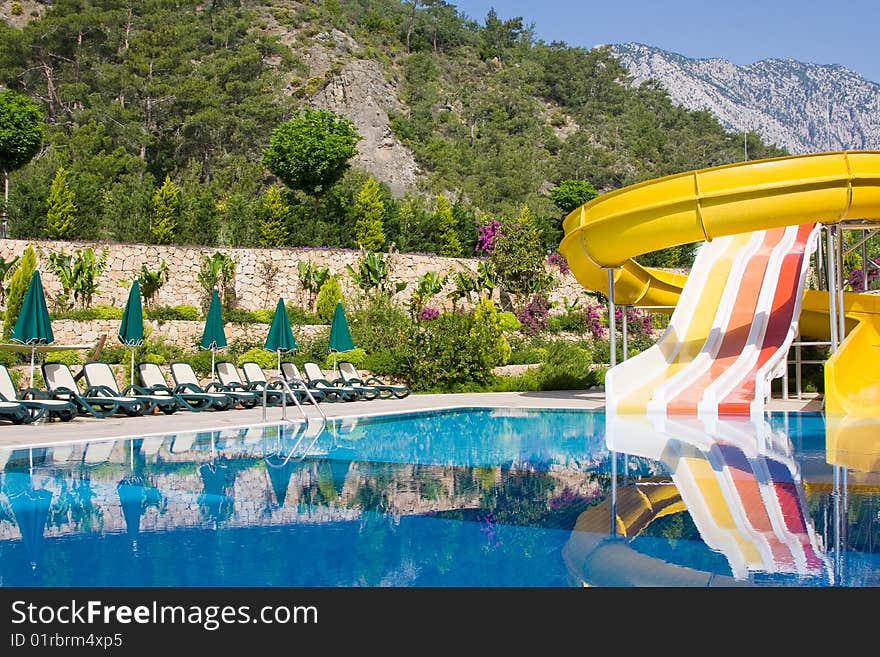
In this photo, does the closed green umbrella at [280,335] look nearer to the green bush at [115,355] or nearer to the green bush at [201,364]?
the green bush at [201,364]

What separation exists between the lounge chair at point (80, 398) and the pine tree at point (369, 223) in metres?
16.1

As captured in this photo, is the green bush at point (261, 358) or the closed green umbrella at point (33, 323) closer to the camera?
the closed green umbrella at point (33, 323)

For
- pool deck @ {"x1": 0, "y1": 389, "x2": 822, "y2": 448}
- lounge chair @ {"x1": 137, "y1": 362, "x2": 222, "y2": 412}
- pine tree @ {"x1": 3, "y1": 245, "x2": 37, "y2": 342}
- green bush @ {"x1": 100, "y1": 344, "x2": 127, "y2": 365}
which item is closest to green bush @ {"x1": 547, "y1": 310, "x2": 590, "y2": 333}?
pool deck @ {"x1": 0, "y1": 389, "x2": 822, "y2": 448}

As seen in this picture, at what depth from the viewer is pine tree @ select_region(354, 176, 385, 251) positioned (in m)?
29.7

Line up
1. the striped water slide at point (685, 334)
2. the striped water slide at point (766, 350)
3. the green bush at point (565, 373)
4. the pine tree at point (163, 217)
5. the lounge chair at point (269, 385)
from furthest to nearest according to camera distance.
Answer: the pine tree at point (163, 217), the green bush at point (565, 373), the lounge chair at point (269, 385), the striped water slide at point (685, 334), the striped water slide at point (766, 350)

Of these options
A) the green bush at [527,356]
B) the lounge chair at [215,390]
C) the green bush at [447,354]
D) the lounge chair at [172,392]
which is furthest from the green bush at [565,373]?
the lounge chair at [172,392]

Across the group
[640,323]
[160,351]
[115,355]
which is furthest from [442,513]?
[640,323]

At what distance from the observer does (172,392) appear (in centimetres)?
1513

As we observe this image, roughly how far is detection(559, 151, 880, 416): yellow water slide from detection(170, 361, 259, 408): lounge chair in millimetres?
7004

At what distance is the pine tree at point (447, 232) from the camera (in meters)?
30.7

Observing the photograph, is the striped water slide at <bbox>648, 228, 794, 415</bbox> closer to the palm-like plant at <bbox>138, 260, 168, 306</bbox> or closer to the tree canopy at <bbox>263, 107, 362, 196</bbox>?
the palm-like plant at <bbox>138, 260, 168, 306</bbox>

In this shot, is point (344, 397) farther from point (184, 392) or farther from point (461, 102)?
point (461, 102)

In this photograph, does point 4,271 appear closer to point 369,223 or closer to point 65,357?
point 65,357
